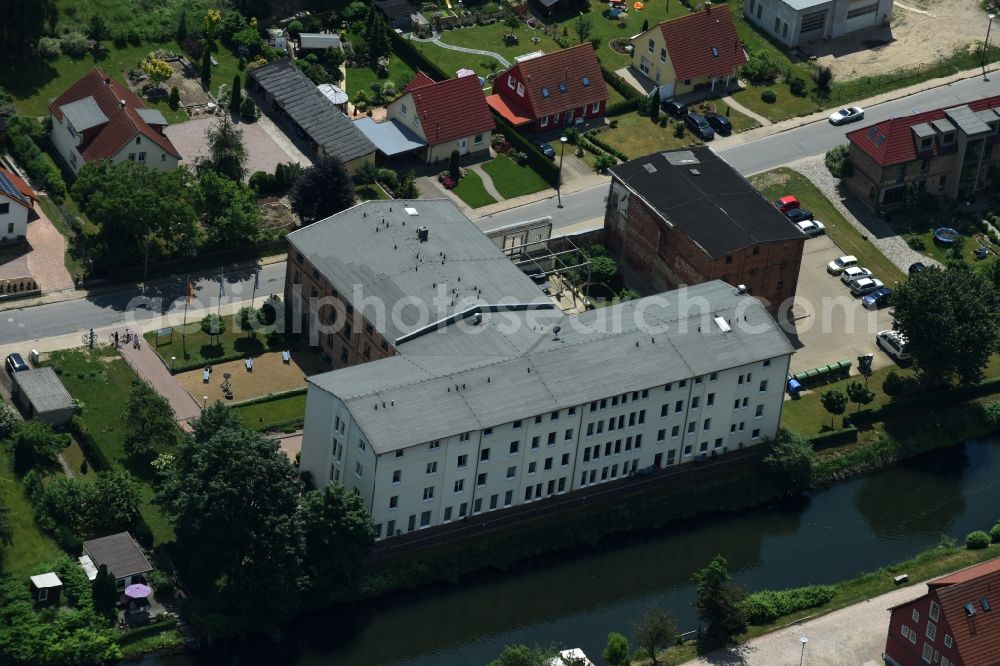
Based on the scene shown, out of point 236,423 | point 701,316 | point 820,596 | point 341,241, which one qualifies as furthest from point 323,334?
point 820,596

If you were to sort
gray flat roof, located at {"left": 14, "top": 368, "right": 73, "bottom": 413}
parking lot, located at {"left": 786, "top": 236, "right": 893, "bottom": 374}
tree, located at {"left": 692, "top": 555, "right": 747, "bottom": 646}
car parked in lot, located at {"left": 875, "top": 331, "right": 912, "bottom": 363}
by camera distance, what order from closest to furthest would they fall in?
tree, located at {"left": 692, "top": 555, "right": 747, "bottom": 646}
gray flat roof, located at {"left": 14, "top": 368, "right": 73, "bottom": 413}
parking lot, located at {"left": 786, "top": 236, "right": 893, "bottom": 374}
car parked in lot, located at {"left": 875, "top": 331, "right": 912, "bottom": 363}

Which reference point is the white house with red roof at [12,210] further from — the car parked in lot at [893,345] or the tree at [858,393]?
the car parked in lot at [893,345]

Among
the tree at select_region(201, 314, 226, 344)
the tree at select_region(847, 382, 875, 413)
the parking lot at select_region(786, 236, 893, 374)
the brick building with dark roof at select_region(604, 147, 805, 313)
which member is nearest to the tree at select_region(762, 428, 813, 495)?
the tree at select_region(847, 382, 875, 413)

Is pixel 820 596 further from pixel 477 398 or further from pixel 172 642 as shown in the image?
pixel 172 642

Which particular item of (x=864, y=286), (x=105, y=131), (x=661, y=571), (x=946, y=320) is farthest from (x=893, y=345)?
(x=105, y=131)

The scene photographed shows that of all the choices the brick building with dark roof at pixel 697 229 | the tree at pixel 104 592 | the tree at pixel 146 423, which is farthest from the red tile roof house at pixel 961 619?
the tree at pixel 146 423

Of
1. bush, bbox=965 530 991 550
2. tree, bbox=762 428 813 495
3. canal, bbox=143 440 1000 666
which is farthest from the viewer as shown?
tree, bbox=762 428 813 495

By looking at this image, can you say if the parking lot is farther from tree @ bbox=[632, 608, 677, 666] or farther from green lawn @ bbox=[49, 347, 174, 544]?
green lawn @ bbox=[49, 347, 174, 544]
